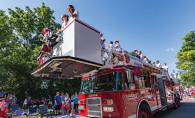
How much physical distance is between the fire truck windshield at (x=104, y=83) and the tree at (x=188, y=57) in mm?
30140

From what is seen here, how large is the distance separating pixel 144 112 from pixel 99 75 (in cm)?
238

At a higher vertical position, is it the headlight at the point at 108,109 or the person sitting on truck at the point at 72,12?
the person sitting on truck at the point at 72,12

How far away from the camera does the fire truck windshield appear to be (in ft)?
14.7

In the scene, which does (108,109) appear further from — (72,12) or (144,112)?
(72,12)

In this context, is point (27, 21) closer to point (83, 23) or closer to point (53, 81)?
point (53, 81)

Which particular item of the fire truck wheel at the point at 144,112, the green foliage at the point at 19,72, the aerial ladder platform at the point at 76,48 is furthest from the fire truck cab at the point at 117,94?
the green foliage at the point at 19,72

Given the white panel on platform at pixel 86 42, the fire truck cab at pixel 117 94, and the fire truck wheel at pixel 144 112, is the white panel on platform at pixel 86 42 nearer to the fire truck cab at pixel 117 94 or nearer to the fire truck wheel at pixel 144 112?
the fire truck cab at pixel 117 94

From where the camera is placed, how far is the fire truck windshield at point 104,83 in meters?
4.48

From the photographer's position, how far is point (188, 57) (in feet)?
92.0

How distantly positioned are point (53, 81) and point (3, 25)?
977cm

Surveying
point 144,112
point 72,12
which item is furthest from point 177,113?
point 72,12

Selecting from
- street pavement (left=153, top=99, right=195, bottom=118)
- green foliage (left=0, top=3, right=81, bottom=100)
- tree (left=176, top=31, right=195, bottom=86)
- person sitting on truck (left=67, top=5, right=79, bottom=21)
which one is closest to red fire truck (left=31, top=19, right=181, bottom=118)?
person sitting on truck (left=67, top=5, right=79, bottom=21)

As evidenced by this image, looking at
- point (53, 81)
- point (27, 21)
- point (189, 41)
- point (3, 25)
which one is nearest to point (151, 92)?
point (53, 81)

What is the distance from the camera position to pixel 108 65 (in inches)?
191
